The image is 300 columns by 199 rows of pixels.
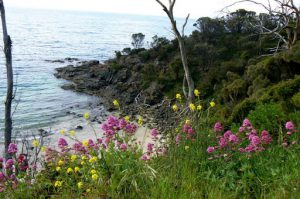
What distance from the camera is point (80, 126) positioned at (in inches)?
718

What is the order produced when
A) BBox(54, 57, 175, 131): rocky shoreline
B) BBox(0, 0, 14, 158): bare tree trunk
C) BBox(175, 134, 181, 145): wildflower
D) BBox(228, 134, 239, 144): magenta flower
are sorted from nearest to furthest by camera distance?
BBox(228, 134, 239, 144): magenta flower, BBox(175, 134, 181, 145): wildflower, BBox(0, 0, 14, 158): bare tree trunk, BBox(54, 57, 175, 131): rocky shoreline

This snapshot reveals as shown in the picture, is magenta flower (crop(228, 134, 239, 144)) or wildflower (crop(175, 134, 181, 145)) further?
wildflower (crop(175, 134, 181, 145))

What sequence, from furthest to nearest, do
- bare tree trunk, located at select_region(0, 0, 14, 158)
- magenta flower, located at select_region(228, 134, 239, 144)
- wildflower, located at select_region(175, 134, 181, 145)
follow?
1. bare tree trunk, located at select_region(0, 0, 14, 158)
2. wildflower, located at select_region(175, 134, 181, 145)
3. magenta flower, located at select_region(228, 134, 239, 144)

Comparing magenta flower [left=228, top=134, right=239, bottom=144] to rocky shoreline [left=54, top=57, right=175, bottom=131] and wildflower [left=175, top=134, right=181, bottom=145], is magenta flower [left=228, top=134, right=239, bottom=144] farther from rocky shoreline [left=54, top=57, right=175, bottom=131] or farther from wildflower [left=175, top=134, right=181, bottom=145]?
rocky shoreline [left=54, top=57, right=175, bottom=131]

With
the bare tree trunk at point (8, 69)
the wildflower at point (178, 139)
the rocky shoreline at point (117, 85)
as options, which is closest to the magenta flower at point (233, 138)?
the wildflower at point (178, 139)

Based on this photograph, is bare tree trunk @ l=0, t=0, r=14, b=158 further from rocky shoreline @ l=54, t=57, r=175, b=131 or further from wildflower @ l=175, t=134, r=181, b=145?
rocky shoreline @ l=54, t=57, r=175, b=131

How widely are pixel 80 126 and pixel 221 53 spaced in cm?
1384

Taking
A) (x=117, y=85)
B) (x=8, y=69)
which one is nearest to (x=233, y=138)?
(x=8, y=69)

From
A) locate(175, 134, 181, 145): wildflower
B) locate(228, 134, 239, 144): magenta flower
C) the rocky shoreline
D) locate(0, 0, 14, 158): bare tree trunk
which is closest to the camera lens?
locate(228, 134, 239, 144): magenta flower

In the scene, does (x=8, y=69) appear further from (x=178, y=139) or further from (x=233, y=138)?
(x=233, y=138)

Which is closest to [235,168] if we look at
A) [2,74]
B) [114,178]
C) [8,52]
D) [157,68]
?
[114,178]

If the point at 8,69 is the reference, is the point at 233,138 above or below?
above

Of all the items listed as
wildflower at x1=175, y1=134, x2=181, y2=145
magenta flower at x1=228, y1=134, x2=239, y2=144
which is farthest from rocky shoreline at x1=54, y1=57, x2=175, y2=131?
magenta flower at x1=228, y1=134, x2=239, y2=144

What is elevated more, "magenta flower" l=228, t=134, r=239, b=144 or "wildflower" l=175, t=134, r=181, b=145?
"magenta flower" l=228, t=134, r=239, b=144
